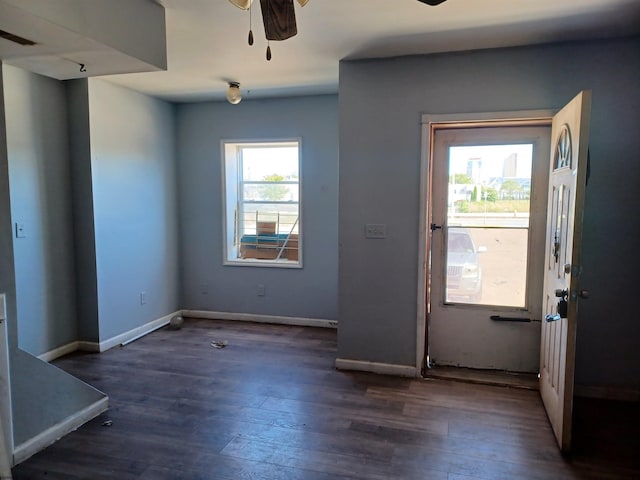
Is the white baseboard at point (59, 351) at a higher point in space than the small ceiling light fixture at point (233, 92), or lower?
lower

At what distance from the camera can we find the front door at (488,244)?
3305mm

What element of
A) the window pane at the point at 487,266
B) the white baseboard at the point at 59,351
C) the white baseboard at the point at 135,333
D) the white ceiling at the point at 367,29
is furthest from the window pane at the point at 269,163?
the white baseboard at the point at 59,351

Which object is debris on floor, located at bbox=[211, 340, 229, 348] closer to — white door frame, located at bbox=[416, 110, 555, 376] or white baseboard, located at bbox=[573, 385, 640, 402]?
white door frame, located at bbox=[416, 110, 555, 376]

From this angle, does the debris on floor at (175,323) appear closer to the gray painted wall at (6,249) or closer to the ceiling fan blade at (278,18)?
the gray painted wall at (6,249)

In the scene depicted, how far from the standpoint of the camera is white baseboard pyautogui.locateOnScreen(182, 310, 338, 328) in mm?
4727

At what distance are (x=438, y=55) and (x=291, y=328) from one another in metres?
3.01

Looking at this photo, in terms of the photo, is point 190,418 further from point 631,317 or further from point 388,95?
point 631,317

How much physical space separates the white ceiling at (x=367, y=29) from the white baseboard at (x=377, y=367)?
7.86ft

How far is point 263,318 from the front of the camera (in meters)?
4.91

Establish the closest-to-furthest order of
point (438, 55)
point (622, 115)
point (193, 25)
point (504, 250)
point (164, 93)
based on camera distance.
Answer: point (193, 25) < point (622, 115) < point (438, 55) < point (504, 250) < point (164, 93)

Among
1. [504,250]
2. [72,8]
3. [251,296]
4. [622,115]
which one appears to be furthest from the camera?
[251,296]

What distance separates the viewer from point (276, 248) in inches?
198

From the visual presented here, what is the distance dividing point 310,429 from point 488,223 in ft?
6.70

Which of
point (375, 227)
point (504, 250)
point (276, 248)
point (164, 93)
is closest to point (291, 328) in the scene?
point (276, 248)
